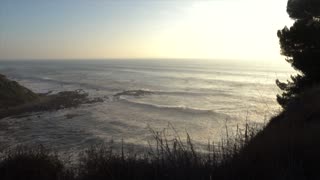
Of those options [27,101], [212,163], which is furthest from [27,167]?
[27,101]

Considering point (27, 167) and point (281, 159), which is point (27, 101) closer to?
point (27, 167)

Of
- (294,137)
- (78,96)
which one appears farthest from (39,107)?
(294,137)

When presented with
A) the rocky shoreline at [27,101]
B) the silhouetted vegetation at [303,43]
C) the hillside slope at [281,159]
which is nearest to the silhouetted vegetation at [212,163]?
the hillside slope at [281,159]

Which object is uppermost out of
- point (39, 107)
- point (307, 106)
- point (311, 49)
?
point (311, 49)

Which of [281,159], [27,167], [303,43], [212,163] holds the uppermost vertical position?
[303,43]

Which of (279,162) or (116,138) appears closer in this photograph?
(279,162)

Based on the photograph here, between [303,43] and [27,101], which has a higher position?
[303,43]

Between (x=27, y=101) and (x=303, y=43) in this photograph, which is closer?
(x=303, y=43)

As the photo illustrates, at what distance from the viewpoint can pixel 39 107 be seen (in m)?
43.7

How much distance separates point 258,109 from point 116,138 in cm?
1901

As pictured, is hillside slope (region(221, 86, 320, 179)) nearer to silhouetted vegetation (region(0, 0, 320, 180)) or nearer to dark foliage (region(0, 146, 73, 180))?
silhouetted vegetation (region(0, 0, 320, 180))

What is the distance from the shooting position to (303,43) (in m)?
20.6

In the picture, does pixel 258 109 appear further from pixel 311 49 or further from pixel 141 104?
pixel 311 49

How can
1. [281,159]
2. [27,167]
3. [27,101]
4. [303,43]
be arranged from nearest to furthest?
1. [281,159]
2. [27,167]
3. [303,43]
4. [27,101]
